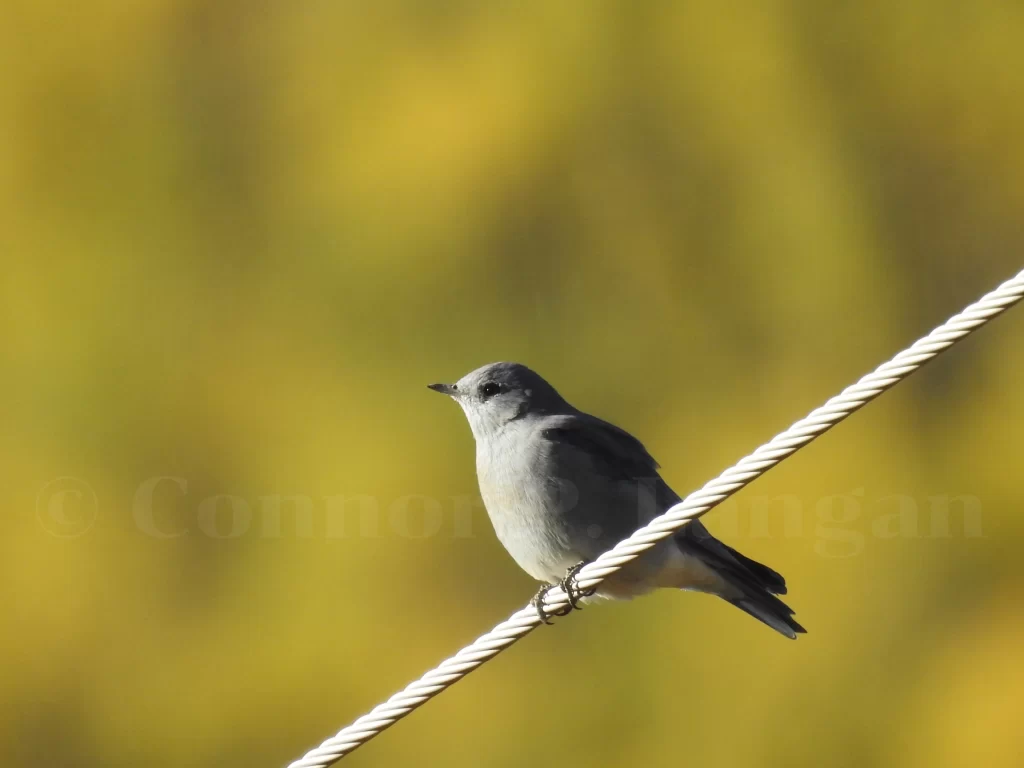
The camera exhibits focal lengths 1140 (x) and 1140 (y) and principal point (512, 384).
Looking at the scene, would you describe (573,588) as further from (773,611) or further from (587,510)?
(773,611)

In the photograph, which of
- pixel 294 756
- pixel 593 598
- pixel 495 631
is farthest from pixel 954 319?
pixel 294 756

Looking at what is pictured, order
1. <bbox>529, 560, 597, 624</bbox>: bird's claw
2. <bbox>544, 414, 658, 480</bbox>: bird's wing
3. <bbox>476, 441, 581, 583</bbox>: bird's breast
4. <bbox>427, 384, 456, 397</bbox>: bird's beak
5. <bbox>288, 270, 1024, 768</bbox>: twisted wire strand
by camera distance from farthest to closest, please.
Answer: <bbox>427, 384, 456, 397</bbox>: bird's beak → <bbox>544, 414, 658, 480</bbox>: bird's wing → <bbox>476, 441, 581, 583</bbox>: bird's breast → <bbox>529, 560, 597, 624</bbox>: bird's claw → <bbox>288, 270, 1024, 768</bbox>: twisted wire strand

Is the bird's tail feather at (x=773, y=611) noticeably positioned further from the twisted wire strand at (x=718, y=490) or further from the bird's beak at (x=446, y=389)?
the twisted wire strand at (x=718, y=490)

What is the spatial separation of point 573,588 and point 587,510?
2.85 feet

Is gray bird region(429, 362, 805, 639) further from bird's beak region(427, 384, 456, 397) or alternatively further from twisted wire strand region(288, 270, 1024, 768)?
twisted wire strand region(288, 270, 1024, 768)

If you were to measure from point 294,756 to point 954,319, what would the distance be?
8471mm

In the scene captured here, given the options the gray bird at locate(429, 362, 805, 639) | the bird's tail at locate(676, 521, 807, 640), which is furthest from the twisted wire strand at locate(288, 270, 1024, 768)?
the bird's tail at locate(676, 521, 807, 640)

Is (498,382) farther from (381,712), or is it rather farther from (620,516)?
(381,712)

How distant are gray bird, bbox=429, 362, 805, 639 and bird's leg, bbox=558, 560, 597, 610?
13 millimetres

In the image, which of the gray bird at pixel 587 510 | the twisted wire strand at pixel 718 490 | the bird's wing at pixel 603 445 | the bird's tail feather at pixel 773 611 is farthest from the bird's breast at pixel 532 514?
the twisted wire strand at pixel 718 490

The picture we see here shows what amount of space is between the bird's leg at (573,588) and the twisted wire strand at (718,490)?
0.32 meters

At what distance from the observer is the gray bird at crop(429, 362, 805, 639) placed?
171 inches

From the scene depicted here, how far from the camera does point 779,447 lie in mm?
2549

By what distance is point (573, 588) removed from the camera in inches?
139
